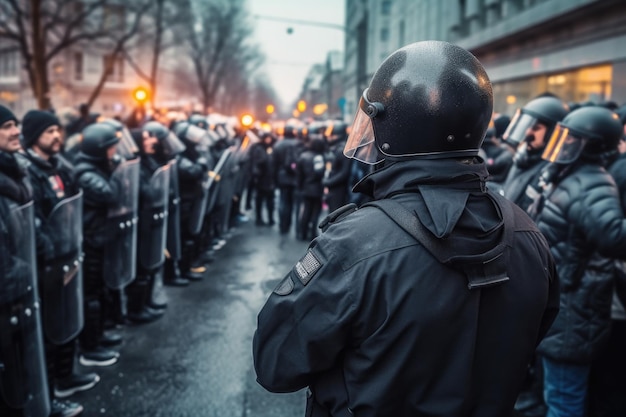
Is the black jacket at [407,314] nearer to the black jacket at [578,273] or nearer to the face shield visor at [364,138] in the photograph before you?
the face shield visor at [364,138]

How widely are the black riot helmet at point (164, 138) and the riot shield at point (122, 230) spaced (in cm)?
118

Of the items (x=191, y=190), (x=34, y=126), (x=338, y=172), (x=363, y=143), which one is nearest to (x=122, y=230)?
(x=34, y=126)

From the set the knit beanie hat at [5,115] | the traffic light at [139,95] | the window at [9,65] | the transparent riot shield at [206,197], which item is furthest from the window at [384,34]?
the knit beanie hat at [5,115]

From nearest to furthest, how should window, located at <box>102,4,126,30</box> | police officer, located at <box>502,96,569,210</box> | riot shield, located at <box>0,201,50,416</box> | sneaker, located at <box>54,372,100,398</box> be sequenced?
1. riot shield, located at <box>0,201,50,416</box>
2. police officer, located at <box>502,96,569,210</box>
3. sneaker, located at <box>54,372,100,398</box>
4. window, located at <box>102,4,126,30</box>

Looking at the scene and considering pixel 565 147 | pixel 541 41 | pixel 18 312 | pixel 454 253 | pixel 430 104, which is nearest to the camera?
pixel 454 253

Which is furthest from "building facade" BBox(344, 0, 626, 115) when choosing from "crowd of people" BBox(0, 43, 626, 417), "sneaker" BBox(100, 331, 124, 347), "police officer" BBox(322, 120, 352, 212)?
"sneaker" BBox(100, 331, 124, 347)

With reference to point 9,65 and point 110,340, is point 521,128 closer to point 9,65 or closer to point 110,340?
point 110,340

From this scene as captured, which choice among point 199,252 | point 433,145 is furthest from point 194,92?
point 433,145

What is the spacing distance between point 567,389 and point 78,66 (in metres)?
48.9

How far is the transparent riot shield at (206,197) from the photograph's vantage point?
775 cm

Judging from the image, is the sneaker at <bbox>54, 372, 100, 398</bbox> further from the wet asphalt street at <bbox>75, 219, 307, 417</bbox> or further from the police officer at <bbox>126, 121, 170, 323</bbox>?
the police officer at <bbox>126, 121, 170, 323</bbox>

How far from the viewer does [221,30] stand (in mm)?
41688

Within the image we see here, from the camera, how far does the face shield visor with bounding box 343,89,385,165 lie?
5.67 ft

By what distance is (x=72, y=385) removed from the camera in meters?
4.44
